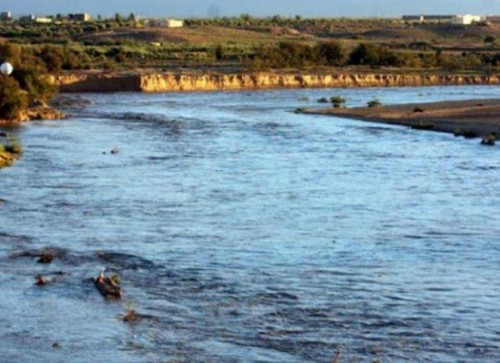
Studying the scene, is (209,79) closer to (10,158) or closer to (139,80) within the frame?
(139,80)

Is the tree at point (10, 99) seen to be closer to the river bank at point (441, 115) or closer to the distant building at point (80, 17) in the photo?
the river bank at point (441, 115)

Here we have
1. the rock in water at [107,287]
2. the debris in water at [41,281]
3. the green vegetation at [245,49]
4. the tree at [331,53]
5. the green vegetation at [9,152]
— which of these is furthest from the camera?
the tree at [331,53]

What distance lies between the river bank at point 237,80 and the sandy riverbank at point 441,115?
1823 cm

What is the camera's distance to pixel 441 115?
47.5 meters

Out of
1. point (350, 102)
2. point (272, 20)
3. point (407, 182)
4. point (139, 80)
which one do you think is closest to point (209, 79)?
point (139, 80)

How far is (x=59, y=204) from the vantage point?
2403cm

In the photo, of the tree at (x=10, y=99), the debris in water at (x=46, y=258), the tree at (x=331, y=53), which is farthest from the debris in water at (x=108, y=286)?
the tree at (x=331, y=53)

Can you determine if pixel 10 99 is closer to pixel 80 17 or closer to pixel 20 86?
pixel 20 86

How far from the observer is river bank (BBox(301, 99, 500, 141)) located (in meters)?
42.4

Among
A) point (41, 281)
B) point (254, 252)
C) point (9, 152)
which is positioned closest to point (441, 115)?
point (9, 152)

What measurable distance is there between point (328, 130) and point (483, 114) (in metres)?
6.16

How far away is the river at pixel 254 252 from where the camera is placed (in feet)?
45.2

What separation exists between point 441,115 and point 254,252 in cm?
2970

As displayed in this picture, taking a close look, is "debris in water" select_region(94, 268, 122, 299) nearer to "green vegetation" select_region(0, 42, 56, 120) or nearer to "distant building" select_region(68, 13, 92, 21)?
"green vegetation" select_region(0, 42, 56, 120)
